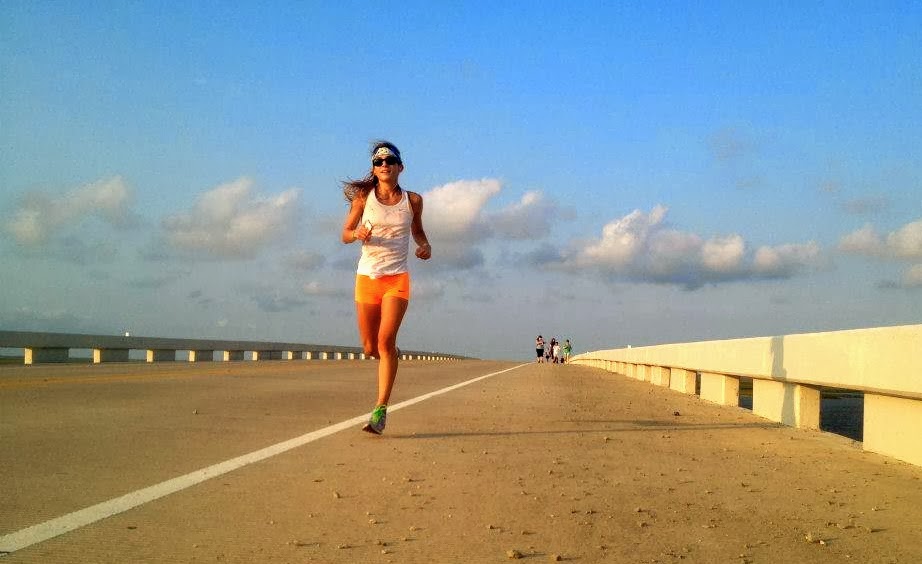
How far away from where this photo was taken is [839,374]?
294 inches

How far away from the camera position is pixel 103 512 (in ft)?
14.8

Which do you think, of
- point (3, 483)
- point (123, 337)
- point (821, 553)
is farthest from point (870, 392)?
point (123, 337)

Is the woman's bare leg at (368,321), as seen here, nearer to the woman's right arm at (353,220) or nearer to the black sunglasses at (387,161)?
the woman's right arm at (353,220)

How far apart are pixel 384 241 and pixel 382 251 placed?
0.09 metres

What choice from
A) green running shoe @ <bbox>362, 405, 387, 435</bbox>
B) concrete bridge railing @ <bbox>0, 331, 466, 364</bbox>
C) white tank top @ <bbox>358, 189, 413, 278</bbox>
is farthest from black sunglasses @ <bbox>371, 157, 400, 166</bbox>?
concrete bridge railing @ <bbox>0, 331, 466, 364</bbox>

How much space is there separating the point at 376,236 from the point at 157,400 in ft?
14.6

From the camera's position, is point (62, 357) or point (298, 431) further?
point (62, 357)

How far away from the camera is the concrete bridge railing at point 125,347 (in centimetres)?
2370

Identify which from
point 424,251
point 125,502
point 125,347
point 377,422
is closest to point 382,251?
point 424,251

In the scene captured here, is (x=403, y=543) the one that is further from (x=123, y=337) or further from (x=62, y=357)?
(x=123, y=337)

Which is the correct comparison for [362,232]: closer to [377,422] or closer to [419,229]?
[419,229]

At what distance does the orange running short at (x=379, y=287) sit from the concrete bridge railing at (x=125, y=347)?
58.7ft

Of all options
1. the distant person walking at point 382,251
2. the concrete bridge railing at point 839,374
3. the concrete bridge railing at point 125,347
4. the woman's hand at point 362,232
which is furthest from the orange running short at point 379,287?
the concrete bridge railing at point 125,347

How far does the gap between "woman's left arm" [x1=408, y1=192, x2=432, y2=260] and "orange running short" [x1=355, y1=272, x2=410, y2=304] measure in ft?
1.53
